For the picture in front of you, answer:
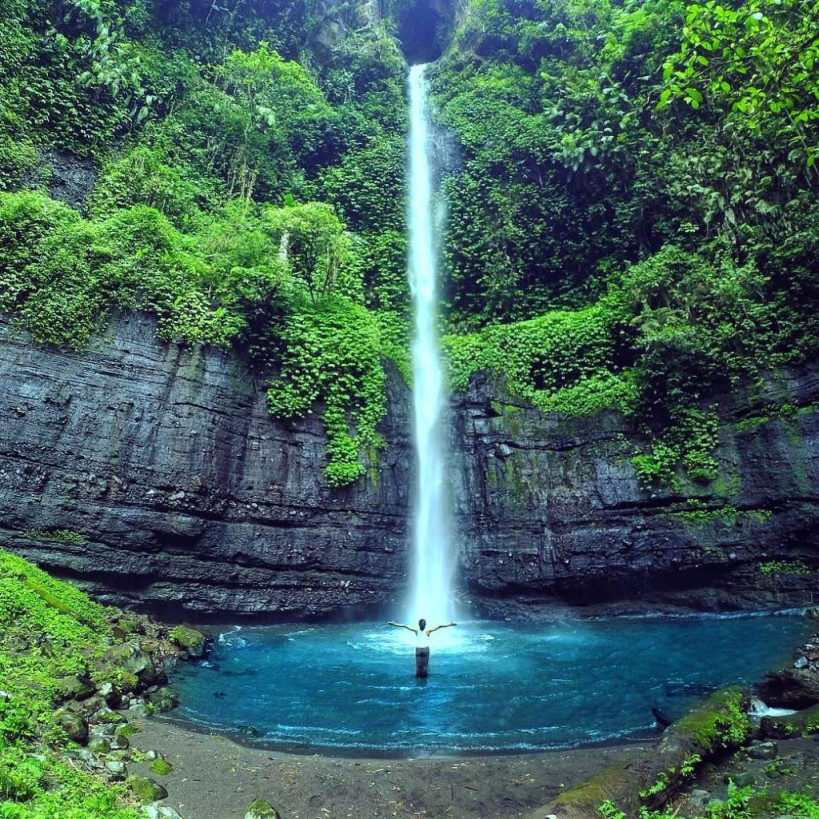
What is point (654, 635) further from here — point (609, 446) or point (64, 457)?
point (64, 457)

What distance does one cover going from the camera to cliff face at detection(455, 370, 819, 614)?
480 inches

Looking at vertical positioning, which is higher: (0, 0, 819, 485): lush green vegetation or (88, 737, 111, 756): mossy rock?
(0, 0, 819, 485): lush green vegetation

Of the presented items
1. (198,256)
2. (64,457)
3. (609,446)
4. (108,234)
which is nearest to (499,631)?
(609,446)

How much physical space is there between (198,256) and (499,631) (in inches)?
452

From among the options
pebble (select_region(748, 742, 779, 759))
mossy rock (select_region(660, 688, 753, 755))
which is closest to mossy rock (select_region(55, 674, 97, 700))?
mossy rock (select_region(660, 688, 753, 755))

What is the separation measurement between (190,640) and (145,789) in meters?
5.58

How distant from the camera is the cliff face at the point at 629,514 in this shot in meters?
12.2

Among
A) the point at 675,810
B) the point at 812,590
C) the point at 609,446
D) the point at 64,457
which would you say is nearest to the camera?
the point at 675,810

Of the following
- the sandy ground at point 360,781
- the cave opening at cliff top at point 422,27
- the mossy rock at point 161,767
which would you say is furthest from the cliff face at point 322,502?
the cave opening at cliff top at point 422,27

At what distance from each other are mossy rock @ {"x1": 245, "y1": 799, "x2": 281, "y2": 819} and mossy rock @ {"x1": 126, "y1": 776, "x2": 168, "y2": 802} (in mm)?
811

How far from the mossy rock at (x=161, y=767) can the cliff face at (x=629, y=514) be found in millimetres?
9401

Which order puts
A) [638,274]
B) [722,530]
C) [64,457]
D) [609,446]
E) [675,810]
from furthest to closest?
[638,274] → [609,446] → [722,530] → [64,457] → [675,810]

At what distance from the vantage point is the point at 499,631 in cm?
1218

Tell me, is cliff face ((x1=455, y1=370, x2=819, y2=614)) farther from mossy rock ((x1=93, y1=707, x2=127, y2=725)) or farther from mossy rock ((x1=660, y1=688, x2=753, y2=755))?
mossy rock ((x1=93, y1=707, x2=127, y2=725))
